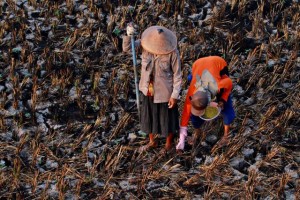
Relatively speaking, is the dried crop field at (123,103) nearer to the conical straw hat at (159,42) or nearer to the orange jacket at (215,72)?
the orange jacket at (215,72)

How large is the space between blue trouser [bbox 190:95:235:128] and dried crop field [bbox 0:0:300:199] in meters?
0.24

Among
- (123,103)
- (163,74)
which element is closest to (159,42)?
(163,74)

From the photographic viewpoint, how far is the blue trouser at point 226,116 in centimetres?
448

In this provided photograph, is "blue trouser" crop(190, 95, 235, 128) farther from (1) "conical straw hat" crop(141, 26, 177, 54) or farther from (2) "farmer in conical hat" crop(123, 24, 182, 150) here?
(1) "conical straw hat" crop(141, 26, 177, 54)

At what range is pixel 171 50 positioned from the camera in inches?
160

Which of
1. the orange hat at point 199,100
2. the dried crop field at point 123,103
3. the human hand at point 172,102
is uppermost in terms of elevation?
the orange hat at point 199,100

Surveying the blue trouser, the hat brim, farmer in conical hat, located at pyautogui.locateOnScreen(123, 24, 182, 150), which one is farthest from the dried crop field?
the hat brim

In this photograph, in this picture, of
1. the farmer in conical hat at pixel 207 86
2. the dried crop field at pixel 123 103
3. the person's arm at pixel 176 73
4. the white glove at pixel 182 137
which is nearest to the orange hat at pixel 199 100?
the farmer in conical hat at pixel 207 86

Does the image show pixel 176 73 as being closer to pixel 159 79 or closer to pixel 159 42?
pixel 159 79

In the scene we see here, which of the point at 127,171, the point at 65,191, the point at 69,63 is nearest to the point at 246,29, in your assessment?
the point at 69,63

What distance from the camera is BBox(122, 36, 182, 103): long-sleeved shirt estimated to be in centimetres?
415

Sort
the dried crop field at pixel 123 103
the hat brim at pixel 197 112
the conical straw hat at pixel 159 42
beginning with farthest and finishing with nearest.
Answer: the dried crop field at pixel 123 103 < the hat brim at pixel 197 112 < the conical straw hat at pixel 159 42

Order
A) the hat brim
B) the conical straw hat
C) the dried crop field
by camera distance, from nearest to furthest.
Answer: the conical straw hat
the hat brim
the dried crop field

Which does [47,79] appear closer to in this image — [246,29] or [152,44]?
[152,44]
